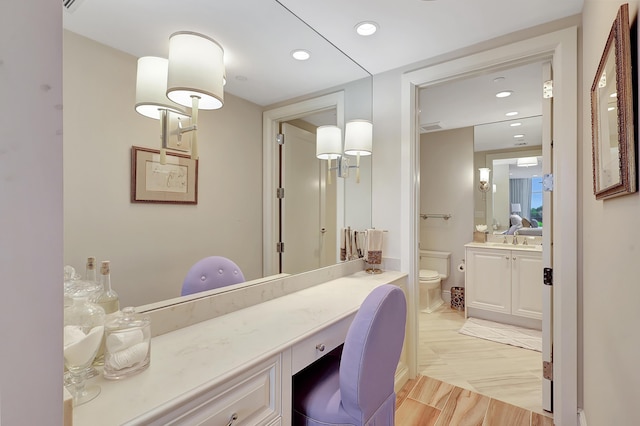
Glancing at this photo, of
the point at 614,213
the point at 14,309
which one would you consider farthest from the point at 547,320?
the point at 14,309

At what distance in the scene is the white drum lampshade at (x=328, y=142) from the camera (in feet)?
7.09

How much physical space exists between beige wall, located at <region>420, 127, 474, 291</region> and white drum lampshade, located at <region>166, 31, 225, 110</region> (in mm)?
3733

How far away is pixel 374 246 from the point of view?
7.74ft

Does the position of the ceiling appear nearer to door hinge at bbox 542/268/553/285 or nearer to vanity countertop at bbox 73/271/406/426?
vanity countertop at bbox 73/271/406/426

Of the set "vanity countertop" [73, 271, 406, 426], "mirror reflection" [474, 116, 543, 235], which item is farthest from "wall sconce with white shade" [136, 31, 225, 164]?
"mirror reflection" [474, 116, 543, 235]

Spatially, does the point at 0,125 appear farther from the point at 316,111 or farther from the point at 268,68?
the point at 316,111

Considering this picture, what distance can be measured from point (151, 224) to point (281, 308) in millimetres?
719

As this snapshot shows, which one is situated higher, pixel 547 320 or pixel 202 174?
pixel 202 174

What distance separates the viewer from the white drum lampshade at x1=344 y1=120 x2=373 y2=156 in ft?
7.66

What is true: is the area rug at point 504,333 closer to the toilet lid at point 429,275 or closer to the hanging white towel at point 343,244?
the toilet lid at point 429,275

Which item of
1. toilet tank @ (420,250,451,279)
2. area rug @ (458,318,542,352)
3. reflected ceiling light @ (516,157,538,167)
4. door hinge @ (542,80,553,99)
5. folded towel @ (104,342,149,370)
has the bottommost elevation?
area rug @ (458,318,542,352)

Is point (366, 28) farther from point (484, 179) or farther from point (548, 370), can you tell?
point (484, 179)

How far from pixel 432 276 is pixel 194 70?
3.63 metres

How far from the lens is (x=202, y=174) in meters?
1.36
